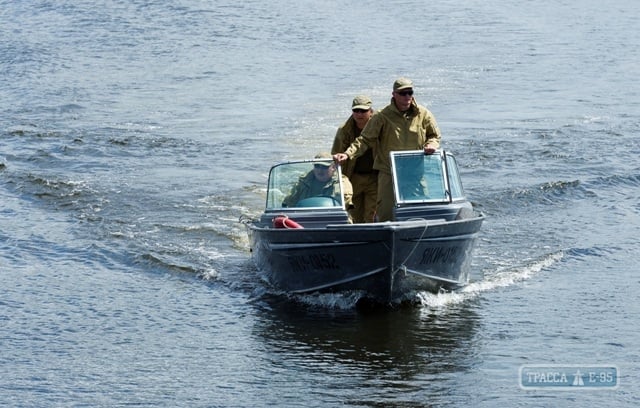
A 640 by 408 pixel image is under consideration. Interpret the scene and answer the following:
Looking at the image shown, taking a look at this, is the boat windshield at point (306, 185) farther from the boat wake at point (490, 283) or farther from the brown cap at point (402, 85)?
the boat wake at point (490, 283)

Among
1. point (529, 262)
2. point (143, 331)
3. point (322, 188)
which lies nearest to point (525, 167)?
point (529, 262)

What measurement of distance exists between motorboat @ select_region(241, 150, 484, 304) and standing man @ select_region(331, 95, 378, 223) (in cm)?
49

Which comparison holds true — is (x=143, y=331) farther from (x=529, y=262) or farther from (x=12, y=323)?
(x=529, y=262)

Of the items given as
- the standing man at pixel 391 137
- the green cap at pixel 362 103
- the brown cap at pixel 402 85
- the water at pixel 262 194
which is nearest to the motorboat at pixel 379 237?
the standing man at pixel 391 137

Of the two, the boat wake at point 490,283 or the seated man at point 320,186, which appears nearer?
the boat wake at point 490,283

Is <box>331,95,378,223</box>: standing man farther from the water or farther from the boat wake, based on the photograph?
the water

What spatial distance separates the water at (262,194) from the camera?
1187cm

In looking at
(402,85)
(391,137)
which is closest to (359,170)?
(391,137)

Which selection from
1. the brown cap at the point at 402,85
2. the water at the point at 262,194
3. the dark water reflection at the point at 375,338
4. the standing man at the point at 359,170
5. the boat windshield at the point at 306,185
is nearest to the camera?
the water at the point at 262,194

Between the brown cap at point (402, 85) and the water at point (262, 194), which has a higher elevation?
the brown cap at point (402, 85)

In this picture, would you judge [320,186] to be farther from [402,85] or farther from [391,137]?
[402,85]

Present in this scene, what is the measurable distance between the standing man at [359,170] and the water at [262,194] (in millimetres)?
1572

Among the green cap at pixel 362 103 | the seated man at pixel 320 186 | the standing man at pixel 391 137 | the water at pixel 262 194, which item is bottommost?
the water at pixel 262 194

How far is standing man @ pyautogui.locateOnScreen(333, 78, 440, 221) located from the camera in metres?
14.1
